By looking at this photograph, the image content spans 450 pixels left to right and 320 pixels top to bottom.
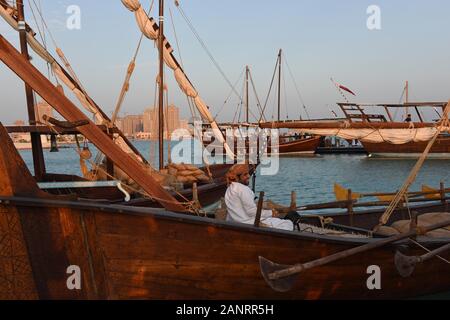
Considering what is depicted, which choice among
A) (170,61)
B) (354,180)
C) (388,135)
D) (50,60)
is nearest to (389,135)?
(388,135)

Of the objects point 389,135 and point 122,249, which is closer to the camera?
point 122,249

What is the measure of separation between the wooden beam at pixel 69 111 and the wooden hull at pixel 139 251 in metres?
0.73

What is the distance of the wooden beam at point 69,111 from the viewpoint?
5.58 m

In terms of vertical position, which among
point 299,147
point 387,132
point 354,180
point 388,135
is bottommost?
point 354,180

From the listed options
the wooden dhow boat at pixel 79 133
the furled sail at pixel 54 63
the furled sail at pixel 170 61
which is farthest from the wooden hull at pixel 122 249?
the furled sail at pixel 170 61

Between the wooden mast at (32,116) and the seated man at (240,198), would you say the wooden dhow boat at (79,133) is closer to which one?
the wooden mast at (32,116)

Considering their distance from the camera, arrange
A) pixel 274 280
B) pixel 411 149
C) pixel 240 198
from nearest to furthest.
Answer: pixel 274 280, pixel 240 198, pixel 411 149

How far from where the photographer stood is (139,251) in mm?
5531

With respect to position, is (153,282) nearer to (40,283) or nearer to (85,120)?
(40,283)

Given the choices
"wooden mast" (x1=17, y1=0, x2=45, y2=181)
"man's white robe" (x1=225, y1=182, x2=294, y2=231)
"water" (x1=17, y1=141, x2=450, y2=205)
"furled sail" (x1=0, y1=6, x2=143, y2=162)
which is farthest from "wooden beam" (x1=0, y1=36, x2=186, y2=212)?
"water" (x1=17, y1=141, x2=450, y2=205)

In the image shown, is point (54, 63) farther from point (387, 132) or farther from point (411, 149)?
point (411, 149)

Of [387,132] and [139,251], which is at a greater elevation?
[387,132]

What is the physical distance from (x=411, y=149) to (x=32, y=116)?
47879 mm

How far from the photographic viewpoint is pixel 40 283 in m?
5.47
